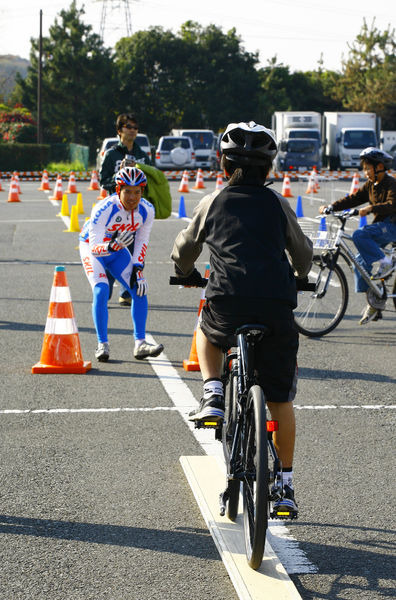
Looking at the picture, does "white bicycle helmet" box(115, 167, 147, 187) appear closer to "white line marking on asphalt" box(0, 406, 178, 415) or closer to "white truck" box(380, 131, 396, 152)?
"white line marking on asphalt" box(0, 406, 178, 415)

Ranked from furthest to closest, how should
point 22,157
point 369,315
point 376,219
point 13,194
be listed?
point 22,157, point 13,194, point 376,219, point 369,315

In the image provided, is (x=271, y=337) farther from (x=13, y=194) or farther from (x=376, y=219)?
(x=13, y=194)

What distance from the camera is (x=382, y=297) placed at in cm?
937

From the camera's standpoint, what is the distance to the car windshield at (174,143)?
147 ft

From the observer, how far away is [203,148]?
47156 mm

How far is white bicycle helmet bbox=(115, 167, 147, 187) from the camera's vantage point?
7926mm

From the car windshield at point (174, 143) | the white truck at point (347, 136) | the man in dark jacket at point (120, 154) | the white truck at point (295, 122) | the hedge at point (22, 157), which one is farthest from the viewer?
the white truck at point (295, 122)

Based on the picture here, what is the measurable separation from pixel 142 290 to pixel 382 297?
268 cm

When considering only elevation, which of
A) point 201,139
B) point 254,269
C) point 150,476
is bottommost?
point 150,476

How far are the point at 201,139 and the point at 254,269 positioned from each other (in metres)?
44.6

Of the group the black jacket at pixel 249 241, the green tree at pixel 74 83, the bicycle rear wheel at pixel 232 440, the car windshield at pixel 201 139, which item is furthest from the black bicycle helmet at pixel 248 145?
the green tree at pixel 74 83

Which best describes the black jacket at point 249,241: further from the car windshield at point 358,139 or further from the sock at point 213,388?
the car windshield at point 358,139

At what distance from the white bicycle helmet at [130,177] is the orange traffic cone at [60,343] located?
2.95 feet

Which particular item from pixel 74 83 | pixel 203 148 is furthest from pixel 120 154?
pixel 74 83
